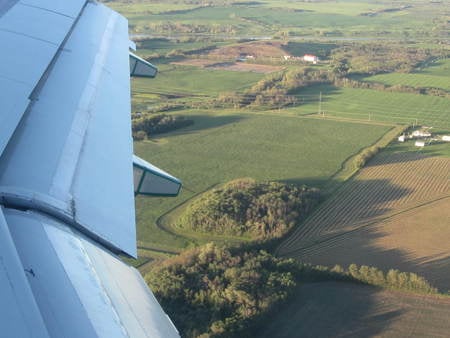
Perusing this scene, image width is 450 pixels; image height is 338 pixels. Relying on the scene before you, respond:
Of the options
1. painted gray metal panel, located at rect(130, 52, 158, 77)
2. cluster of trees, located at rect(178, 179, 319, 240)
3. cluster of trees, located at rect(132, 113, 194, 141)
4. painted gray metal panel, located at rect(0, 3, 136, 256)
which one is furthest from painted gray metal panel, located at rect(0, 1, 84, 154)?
cluster of trees, located at rect(132, 113, 194, 141)

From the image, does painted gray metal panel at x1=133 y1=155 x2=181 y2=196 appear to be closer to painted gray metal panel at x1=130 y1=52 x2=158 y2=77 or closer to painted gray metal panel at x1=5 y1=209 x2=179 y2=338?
painted gray metal panel at x1=5 y1=209 x2=179 y2=338

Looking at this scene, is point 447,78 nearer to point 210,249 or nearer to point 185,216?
point 185,216

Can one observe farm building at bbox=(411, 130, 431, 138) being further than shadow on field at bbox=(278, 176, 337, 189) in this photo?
Yes

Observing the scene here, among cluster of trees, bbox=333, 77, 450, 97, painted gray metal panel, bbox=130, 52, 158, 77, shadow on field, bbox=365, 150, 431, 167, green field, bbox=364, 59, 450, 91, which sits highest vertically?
painted gray metal panel, bbox=130, 52, 158, 77

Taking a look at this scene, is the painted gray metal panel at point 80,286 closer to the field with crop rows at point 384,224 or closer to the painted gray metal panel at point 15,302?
the painted gray metal panel at point 15,302

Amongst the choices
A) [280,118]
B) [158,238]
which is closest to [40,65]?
[158,238]

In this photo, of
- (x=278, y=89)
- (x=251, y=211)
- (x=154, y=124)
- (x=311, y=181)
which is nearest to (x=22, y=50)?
(x=251, y=211)

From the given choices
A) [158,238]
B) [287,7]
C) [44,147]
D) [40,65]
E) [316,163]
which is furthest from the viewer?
[287,7]

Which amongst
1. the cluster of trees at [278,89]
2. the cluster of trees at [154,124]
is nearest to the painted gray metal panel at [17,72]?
the cluster of trees at [154,124]
